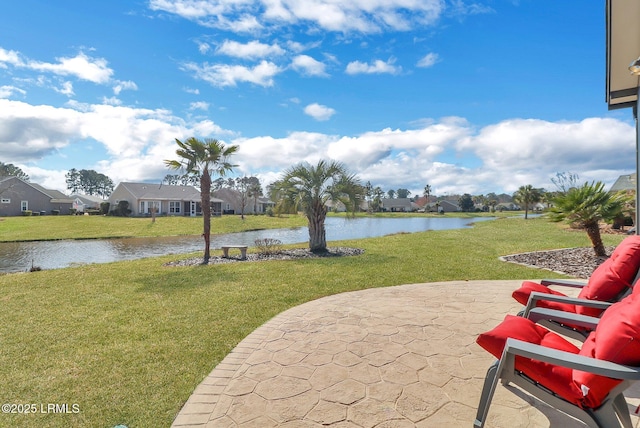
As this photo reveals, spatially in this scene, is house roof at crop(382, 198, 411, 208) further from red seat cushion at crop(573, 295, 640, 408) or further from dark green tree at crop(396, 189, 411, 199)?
red seat cushion at crop(573, 295, 640, 408)

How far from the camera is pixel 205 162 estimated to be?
35.2ft

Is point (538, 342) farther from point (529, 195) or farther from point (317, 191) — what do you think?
point (529, 195)

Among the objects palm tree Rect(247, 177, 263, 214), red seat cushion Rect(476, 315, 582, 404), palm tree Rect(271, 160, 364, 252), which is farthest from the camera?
palm tree Rect(247, 177, 263, 214)

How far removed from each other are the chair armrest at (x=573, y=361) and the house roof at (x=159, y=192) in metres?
42.1

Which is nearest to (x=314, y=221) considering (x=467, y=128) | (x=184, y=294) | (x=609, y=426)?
(x=184, y=294)

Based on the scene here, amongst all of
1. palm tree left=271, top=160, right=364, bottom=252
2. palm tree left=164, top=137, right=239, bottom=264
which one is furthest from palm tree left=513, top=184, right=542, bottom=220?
palm tree left=164, top=137, right=239, bottom=264

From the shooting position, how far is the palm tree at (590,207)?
8406mm

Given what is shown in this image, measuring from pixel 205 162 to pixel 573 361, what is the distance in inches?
428

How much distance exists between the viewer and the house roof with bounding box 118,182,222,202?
125 feet

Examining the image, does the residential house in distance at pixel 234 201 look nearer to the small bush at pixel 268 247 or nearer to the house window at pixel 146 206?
the house window at pixel 146 206

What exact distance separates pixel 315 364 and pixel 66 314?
169 inches

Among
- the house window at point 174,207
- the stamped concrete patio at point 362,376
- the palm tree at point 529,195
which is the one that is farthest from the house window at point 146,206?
the palm tree at point 529,195

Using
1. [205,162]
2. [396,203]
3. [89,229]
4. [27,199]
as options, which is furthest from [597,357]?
[396,203]

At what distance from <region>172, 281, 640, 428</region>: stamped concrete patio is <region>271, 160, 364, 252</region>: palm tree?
23.3 ft
